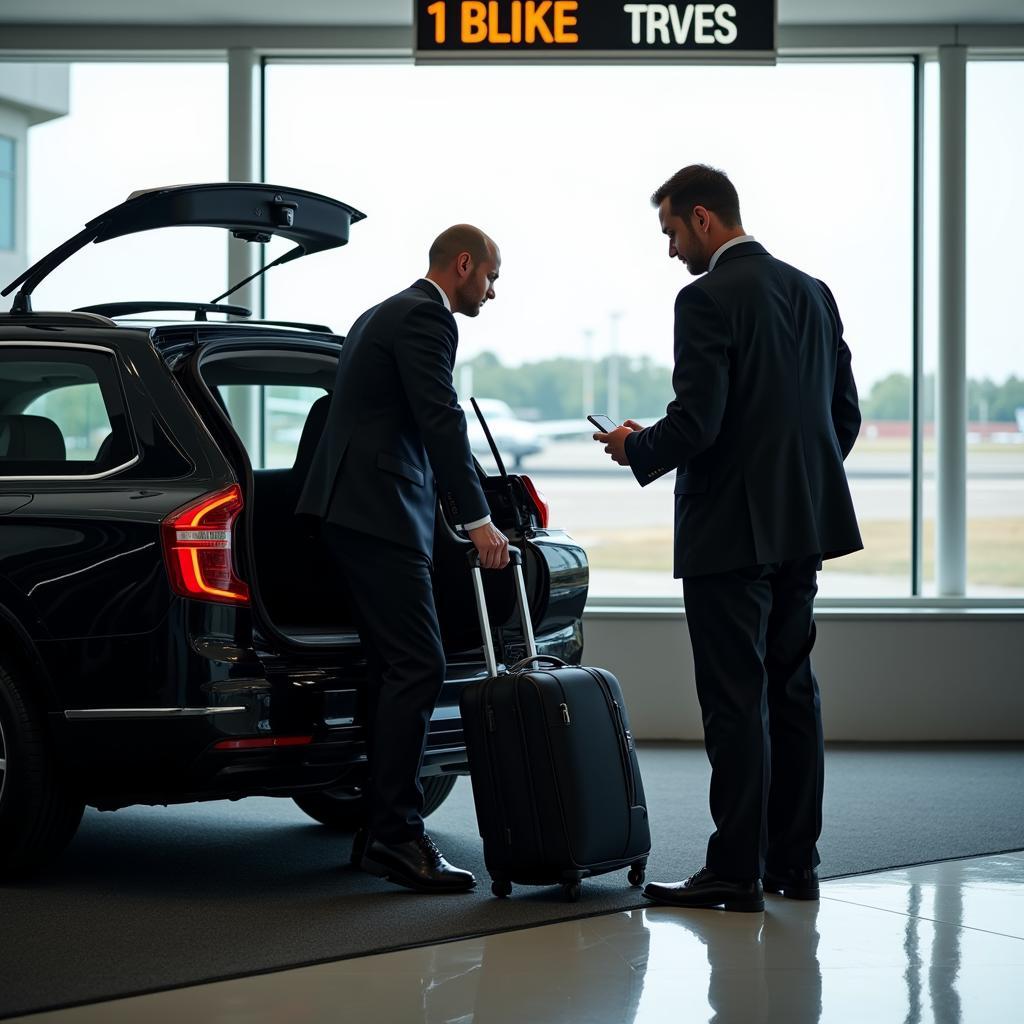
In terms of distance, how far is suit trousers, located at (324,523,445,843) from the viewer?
3.58 m

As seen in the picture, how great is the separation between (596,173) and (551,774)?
13.0 feet

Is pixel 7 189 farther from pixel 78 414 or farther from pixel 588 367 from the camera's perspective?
pixel 588 367

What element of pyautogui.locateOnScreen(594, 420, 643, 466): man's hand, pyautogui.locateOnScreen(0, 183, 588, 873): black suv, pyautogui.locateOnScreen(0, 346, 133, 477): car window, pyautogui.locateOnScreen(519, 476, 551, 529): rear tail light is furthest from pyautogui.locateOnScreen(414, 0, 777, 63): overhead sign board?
pyautogui.locateOnScreen(594, 420, 643, 466): man's hand

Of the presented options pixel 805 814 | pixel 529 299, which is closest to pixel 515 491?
pixel 805 814

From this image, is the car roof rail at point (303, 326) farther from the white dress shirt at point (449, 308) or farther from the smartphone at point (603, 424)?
the smartphone at point (603, 424)

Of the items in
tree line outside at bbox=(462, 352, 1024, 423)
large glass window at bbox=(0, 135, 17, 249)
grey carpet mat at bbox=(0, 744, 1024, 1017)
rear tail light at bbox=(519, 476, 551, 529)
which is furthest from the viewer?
tree line outside at bbox=(462, 352, 1024, 423)

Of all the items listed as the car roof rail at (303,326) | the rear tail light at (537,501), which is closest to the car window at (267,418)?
the car roof rail at (303,326)

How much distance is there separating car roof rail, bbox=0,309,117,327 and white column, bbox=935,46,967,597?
13.5ft

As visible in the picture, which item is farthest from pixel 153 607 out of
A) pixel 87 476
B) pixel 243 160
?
pixel 243 160

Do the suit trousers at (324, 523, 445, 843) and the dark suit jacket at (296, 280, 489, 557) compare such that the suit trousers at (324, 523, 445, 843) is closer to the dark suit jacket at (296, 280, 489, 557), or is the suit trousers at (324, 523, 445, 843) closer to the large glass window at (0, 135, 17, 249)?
the dark suit jacket at (296, 280, 489, 557)

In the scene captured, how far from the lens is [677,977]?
2975mm

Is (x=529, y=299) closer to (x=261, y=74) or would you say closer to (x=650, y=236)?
(x=650, y=236)

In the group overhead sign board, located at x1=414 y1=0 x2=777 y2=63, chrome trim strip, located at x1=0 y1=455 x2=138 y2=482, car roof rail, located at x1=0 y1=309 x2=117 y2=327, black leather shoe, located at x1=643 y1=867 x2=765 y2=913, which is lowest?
black leather shoe, located at x1=643 y1=867 x2=765 y2=913

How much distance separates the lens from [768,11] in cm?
523
